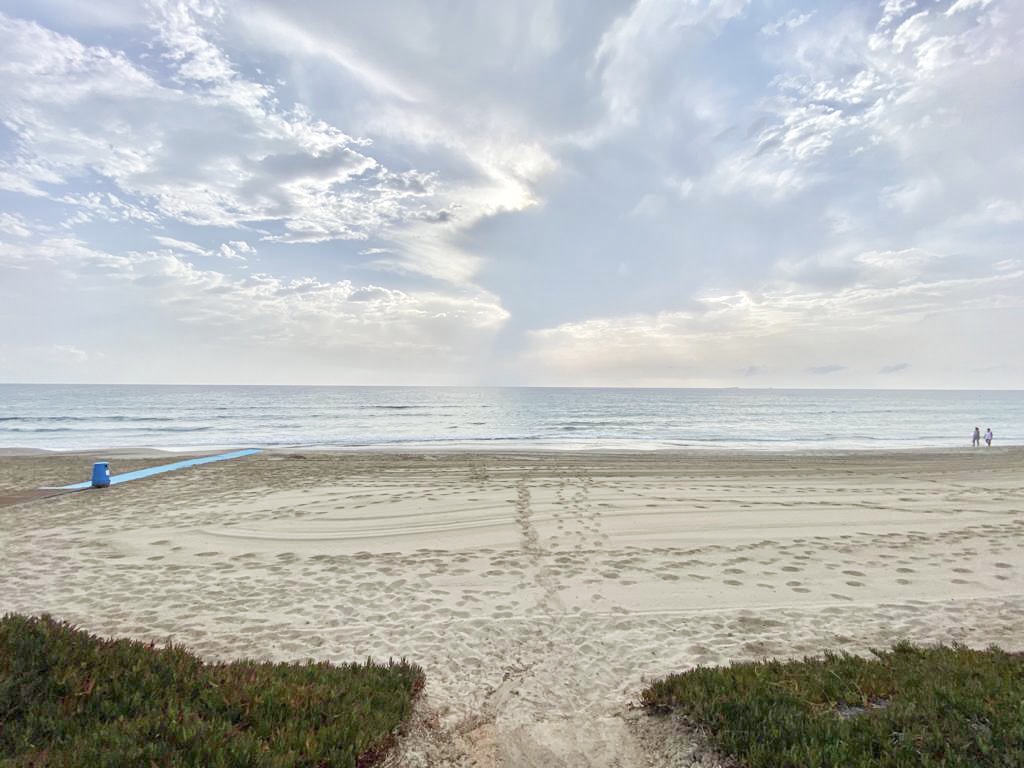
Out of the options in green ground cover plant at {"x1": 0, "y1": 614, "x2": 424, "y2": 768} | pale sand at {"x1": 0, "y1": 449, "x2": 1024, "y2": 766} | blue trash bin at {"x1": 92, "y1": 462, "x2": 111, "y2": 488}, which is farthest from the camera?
blue trash bin at {"x1": 92, "y1": 462, "x2": 111, "y2": 488}

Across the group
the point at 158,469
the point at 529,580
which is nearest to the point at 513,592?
the point at 529,580

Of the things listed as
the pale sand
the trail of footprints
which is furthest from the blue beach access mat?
the trail of footprints

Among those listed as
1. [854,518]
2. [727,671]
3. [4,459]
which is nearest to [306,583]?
[727,671]

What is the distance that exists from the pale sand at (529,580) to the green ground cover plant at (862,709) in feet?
1.26

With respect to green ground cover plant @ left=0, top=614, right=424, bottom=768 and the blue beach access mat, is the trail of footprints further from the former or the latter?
the blue beach access mat

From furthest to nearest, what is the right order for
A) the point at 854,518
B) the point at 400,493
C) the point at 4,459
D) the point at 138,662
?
the point at 4,459 → the point at 400,493 → the point at 854,518 → the point at 138,662

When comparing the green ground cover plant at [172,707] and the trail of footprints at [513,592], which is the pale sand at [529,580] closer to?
the trail of footprints at [513,592]

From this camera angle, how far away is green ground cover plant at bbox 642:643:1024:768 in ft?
10.1

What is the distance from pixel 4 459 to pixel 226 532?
1933 cm

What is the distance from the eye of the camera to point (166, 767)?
9.20 ft

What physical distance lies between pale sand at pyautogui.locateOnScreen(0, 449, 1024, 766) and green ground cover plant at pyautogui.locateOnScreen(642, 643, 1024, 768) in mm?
384

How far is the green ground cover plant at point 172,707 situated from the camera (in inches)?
116

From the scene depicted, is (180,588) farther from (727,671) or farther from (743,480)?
(743,480)

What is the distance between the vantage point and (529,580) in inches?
298
